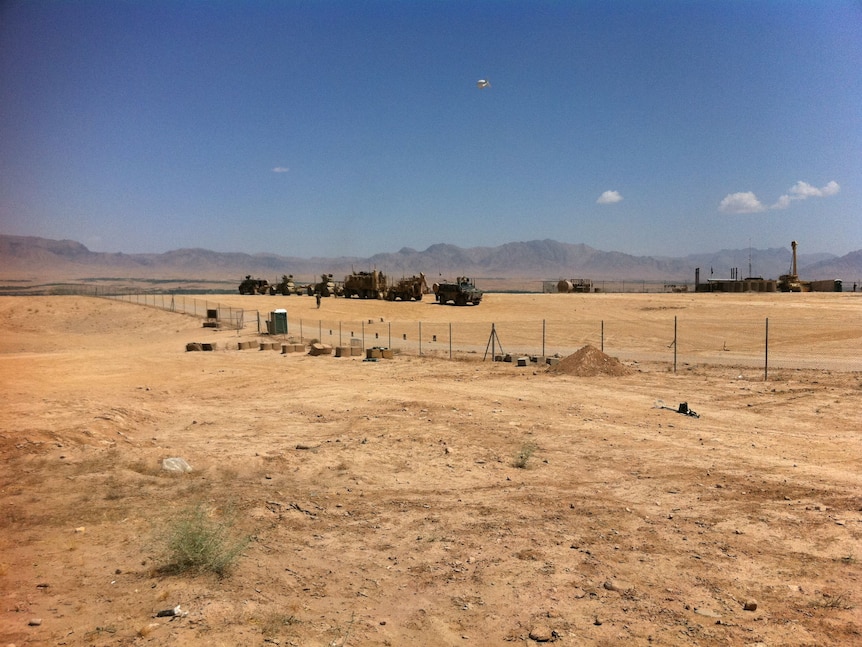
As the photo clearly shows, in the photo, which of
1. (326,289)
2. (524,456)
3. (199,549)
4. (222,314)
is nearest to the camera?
(199,549)

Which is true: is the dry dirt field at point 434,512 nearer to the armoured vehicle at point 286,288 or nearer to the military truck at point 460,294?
the military truck at point 460,294

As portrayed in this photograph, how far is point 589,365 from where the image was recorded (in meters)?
19.8

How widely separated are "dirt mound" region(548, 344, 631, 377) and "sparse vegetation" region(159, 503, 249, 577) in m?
14.6

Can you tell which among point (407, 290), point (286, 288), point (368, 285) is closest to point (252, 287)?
point (286, 288)

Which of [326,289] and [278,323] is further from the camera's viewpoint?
[326,289]

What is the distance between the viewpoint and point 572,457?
1079 centimetres

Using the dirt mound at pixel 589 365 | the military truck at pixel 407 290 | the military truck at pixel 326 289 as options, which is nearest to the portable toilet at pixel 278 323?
the dirt mound at pixel 589 365

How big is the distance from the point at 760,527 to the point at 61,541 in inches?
334

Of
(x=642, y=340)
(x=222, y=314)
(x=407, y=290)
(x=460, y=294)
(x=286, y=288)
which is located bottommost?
(x=642, y=340)

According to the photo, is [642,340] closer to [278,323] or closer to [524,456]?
[278,323]

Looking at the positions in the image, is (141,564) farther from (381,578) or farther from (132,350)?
(132,350)

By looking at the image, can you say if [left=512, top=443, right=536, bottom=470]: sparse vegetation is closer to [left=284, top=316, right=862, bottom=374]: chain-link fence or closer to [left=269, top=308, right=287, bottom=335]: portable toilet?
[left=284, top=316, right=862, bottom=374]: chain-link fence

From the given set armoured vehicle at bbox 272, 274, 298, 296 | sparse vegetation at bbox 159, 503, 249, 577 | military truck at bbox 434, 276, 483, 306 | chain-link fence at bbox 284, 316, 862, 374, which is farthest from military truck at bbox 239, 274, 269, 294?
sparse vegetation at bbox 159, 503, 249, 577

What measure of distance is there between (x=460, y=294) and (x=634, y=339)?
25220 millimetres
